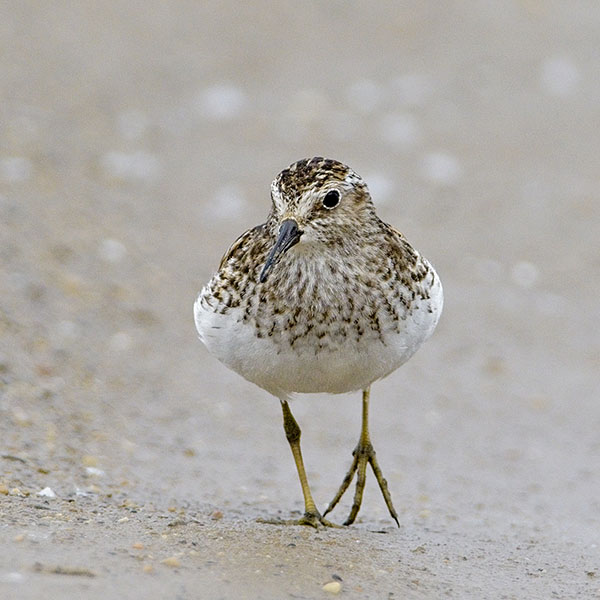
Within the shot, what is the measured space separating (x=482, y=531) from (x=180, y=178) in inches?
246

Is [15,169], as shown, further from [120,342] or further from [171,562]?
[171,562]

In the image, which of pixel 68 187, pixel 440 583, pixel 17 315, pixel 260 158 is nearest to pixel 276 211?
pixel 440 583

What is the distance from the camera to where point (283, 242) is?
491 centimetres

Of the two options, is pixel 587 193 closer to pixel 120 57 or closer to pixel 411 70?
pixel 411 70

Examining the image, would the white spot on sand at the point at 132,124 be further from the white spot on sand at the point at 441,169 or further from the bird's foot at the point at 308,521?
the bird's foot at the point at 308,521

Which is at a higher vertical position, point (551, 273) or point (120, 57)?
point (120, 57)

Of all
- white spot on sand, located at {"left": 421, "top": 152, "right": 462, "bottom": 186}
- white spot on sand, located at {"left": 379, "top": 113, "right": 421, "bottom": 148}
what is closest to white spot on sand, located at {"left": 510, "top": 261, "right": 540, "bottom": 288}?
white spot on sand, located at {"left": 421, "top": 152, "right": 462, "bottom": 186}

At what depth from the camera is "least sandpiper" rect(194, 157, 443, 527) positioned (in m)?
5.07

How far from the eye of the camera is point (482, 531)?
6.20m

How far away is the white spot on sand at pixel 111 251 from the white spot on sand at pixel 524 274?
141 inches

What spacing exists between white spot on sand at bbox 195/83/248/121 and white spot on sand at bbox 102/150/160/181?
1.04 meters

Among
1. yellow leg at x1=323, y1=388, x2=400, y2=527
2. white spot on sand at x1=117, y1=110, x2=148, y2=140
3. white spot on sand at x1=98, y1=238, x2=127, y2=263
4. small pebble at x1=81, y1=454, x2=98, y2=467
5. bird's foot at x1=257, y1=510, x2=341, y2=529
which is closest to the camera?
bird's foot at x1=257, y1=510, x2=341, y2=529

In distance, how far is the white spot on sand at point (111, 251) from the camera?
9.80 metres

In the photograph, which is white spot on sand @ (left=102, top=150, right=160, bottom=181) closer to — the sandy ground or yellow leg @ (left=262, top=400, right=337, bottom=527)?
the sandy ground
